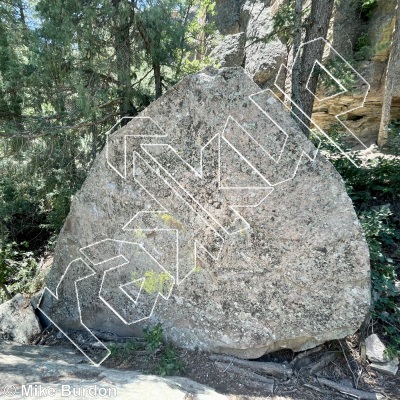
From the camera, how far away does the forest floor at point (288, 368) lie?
2379mm

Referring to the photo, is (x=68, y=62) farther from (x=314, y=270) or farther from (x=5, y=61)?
(x=314, y=270)

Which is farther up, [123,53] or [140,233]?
[123,53]

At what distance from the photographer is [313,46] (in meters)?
4.06

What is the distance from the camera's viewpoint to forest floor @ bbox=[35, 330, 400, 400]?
2.38 m

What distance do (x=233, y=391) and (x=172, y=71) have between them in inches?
175

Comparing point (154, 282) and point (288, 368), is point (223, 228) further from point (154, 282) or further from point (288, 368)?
point (288, 368)

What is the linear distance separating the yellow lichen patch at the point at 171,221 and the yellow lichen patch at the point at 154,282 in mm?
457

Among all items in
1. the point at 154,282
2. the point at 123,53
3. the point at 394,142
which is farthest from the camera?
the point at 394,142

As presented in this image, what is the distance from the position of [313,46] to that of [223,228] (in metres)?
3.04

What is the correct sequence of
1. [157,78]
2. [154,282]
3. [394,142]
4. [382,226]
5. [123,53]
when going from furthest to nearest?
1. [157,78]
2. [394,142]
3. [123,53]
4. [382,226]
5. [154,282]

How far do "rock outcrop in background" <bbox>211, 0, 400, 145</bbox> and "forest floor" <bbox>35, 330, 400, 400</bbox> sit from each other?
5.73m

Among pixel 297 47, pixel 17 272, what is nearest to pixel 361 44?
pixel 297 47

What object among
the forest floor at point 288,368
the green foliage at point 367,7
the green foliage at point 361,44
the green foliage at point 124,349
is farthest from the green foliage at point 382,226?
the green foliage at point 367,7

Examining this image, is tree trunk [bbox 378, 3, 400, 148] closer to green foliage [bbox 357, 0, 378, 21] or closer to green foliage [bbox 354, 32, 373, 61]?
green foliage [bbox 354, 32, 373, 61]
